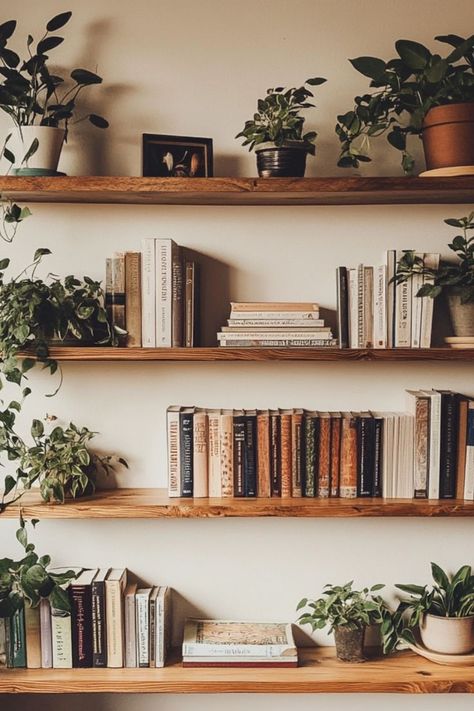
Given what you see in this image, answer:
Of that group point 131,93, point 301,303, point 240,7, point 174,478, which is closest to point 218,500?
point 174,478

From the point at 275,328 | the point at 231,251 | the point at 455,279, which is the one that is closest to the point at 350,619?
the point at 275,328

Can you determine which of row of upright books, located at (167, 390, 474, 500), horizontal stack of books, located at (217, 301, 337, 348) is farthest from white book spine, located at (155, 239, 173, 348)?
row of upright books, located at (167, 390, 474, 500)

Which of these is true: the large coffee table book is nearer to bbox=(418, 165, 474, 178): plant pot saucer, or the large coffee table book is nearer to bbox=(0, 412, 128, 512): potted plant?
bbox=(0, 412, 128, 512): potted plant

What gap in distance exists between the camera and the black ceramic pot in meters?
2.18

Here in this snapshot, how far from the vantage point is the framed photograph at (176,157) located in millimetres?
2234

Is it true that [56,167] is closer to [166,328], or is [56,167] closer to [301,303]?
[166,328]

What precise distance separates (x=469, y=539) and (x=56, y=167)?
1496mm

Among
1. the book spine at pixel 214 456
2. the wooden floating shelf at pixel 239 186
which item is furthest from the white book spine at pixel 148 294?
the book spine at pixel 214 456

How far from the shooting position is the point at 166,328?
223cm

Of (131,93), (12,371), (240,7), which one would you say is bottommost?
(12,371)

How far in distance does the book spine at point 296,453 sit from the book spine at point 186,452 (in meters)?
0.26

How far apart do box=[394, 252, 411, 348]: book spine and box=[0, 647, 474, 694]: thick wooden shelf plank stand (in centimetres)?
84

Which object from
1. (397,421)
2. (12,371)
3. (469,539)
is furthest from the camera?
(469,539)

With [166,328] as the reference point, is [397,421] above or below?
below
